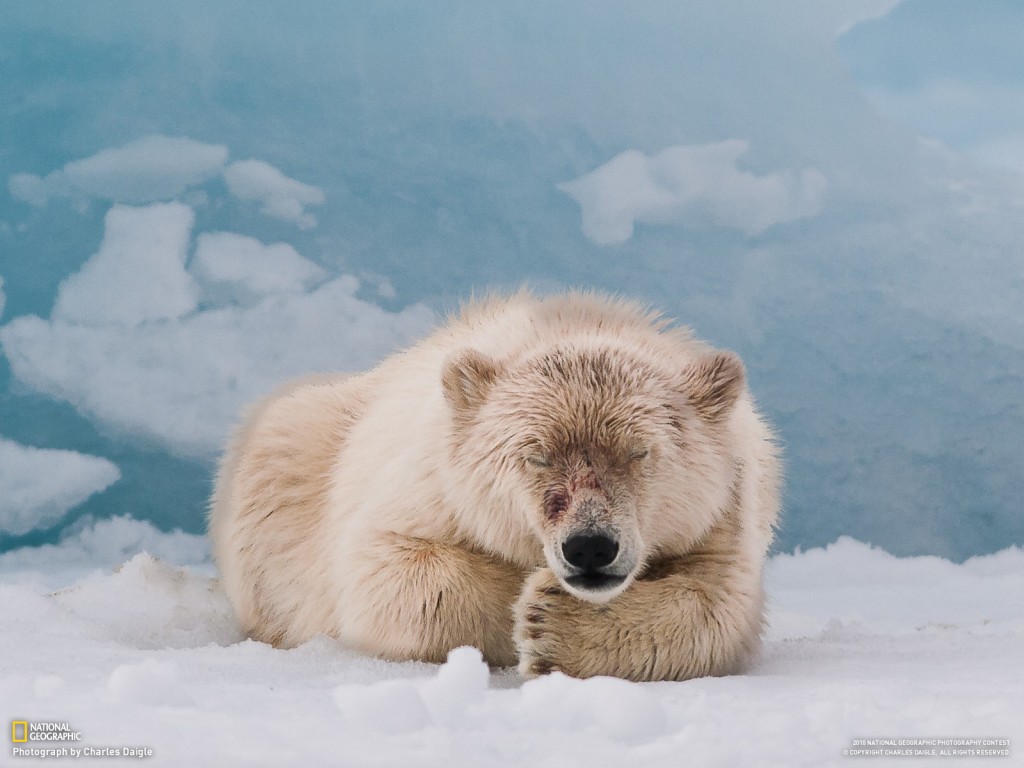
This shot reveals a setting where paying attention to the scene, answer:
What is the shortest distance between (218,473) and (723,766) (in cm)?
467

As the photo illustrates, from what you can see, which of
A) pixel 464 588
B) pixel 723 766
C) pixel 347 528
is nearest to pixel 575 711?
pixel 723 766

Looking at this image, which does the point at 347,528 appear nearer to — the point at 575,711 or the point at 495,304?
the point at 495,304

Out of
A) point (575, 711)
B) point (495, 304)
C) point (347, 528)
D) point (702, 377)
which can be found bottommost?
point (575, 711)

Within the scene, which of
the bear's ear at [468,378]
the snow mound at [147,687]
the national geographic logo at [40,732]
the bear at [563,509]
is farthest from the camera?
the bear's ear at [468,378]

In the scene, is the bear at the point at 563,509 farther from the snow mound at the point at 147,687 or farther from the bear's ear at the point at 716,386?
the snow mound at the point at 147,687

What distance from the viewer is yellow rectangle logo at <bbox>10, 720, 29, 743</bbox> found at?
305 cm

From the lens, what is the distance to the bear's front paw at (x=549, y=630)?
436 cm

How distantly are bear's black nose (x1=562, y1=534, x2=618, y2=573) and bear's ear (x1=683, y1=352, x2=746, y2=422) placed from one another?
3.09 ft

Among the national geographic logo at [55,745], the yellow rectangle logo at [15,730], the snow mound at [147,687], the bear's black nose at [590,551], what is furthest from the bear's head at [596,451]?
the yellow rectangle logo at [15,730]

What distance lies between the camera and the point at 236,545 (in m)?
6.26

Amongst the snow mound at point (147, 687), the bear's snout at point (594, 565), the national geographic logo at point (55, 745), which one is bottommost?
the national geographic logo at point (55, 745)

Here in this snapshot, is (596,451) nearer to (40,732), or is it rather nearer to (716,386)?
(716,386)

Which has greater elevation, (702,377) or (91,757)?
(702,377)

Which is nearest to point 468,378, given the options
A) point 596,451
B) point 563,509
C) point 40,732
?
point 596,451
